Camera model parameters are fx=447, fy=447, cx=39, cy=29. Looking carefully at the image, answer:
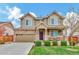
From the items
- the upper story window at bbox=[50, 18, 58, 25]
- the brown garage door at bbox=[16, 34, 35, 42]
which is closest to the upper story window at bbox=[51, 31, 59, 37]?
the upper story window at bbox=[50, 18, 58, 25]

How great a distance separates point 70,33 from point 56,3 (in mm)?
691

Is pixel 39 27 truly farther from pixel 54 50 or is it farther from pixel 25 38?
pixel 54 50

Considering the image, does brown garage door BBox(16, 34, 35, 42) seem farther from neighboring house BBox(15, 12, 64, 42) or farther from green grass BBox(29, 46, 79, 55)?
green grass BBox(29, 46, 79, 55)

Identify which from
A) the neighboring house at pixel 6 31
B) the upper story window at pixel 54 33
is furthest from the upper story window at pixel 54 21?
the neighboring house at pixel 6 31

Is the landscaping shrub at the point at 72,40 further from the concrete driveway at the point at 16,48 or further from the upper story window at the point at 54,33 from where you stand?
the concrete driveway at the point at 16,48

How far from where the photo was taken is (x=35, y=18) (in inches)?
358

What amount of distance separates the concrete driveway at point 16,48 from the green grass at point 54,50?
118 millimetres

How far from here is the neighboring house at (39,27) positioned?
29.8ft

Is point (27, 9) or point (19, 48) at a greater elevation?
point (27, 9)

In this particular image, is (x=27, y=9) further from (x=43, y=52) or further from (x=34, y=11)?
(x=43, y=52)

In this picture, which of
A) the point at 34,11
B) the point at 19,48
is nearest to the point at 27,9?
the point at 34,11

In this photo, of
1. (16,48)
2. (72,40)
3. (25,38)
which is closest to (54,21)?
(72,40)

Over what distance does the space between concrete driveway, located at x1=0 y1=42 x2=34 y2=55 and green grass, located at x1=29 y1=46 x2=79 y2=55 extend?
0.12 m

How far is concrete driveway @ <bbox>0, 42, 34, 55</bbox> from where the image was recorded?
8.96 meters
